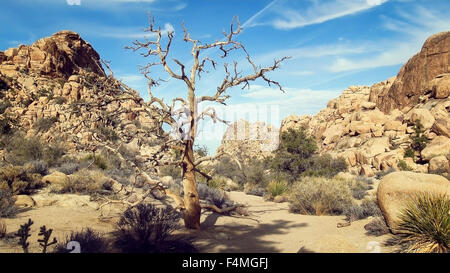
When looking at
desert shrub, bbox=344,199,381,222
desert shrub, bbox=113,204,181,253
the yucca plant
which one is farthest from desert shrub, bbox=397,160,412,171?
desert shrub, bbox=113,204,181,253

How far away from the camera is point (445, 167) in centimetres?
2195

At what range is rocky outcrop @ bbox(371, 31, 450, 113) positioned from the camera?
141ft

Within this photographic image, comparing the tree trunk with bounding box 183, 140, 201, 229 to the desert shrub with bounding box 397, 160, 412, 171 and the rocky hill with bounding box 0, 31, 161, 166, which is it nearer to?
the rocky hill with bounding box 0, 31, 161, 166

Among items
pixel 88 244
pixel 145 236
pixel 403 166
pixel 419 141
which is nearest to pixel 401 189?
pixel 145 236

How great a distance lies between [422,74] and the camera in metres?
44.9

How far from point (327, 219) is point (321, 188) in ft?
5.75

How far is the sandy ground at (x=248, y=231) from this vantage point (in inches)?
231

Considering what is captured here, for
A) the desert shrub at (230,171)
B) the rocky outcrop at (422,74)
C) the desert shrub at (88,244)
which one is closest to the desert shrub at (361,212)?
the desert shrub at (88,244)

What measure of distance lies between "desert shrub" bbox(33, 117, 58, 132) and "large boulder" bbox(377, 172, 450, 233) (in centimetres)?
3620

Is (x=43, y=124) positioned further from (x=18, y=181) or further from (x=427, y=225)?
(x=427, y=225)

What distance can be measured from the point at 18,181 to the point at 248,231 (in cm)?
803

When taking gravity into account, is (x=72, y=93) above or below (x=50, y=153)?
above
